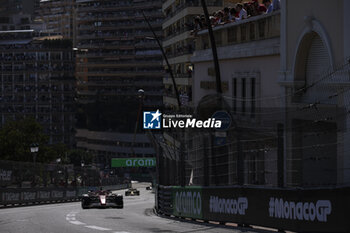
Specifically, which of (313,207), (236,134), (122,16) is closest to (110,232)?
(236,134)

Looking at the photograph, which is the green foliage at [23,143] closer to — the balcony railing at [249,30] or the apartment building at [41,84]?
the balcony railing at [249,30]

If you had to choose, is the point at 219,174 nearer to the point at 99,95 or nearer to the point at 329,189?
the point at 329,189

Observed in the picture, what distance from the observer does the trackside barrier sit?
4125cm

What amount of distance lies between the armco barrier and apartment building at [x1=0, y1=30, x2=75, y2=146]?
5716 inches

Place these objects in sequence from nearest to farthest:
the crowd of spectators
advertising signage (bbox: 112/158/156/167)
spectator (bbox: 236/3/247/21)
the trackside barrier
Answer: the crowd of spectators → spectator (bbox: 236/3/247/21) → the trackside barrier → advertising signage (bbox: 112/158/156/167)

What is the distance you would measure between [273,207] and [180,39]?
51.7m

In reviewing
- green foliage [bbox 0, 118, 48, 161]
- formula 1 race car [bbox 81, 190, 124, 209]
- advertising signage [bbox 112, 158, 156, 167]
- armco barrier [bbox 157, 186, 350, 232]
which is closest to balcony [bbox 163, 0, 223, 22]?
advertising signage [bbox 112, 158, 156, 167]

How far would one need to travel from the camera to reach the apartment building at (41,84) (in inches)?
6590


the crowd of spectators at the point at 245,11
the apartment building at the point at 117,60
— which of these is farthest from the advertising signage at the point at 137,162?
the apartment building at the point at 117,60

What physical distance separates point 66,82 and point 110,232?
153042 mm

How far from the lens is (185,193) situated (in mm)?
24141

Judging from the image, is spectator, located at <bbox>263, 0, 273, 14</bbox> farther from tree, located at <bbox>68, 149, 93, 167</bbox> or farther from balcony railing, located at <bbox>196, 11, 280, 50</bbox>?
tree, located at <bbox>68, 149, 93, 167</bbox>

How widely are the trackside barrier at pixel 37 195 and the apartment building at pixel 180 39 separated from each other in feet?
32.0

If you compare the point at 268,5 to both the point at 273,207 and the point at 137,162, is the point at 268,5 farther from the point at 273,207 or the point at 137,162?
the point at 137,162
